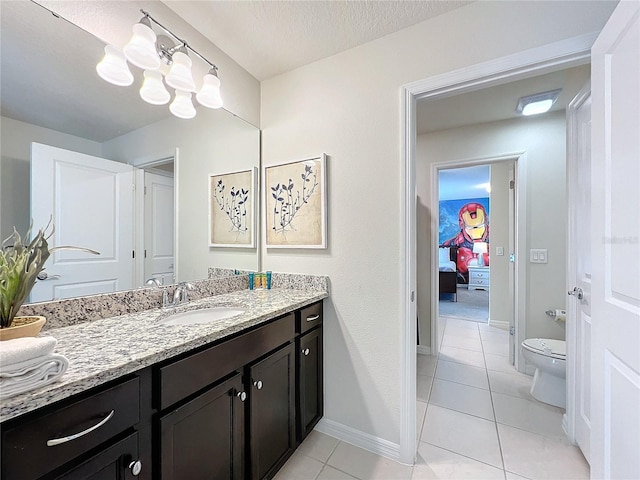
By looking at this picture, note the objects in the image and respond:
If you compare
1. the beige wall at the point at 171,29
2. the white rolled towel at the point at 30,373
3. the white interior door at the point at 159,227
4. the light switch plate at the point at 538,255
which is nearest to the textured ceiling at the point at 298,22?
the beige wall at the point at 171,29

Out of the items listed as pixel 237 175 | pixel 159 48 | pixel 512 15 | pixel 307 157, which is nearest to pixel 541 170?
pixel 512 15

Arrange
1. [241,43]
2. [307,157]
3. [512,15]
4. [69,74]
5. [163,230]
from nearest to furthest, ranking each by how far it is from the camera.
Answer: [69,74] < [512,15] < [163,230] < [241,43] < [307,157]

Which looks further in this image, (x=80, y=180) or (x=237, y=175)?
(x=237, y=175)

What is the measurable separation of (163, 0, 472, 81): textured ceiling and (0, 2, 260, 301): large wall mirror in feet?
1.45

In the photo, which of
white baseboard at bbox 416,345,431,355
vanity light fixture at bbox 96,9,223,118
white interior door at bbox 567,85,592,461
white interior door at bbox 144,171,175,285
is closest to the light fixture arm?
vanity light fixture at bbox 96,9,223,118

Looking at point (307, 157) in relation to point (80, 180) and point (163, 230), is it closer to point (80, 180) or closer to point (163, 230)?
point (163, 230)

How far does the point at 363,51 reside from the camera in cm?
166

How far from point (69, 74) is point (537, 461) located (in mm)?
3025

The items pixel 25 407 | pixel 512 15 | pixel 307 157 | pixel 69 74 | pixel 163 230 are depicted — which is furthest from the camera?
pixel 307 157

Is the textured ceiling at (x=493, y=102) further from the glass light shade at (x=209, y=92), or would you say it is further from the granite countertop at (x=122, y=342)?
the granite countertop at (x=122, y=342)

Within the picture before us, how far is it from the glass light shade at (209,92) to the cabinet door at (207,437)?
147 centimetres

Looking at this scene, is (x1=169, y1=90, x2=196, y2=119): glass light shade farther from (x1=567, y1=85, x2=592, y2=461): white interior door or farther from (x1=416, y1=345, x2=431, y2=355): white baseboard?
(x1=416, y1=345, x2=431, y2=355): white baseboard

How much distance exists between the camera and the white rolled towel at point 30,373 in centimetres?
57

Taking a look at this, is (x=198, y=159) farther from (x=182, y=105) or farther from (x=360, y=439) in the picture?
(x=360, y=439)
